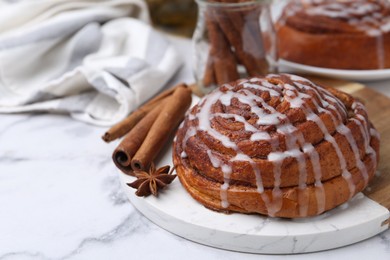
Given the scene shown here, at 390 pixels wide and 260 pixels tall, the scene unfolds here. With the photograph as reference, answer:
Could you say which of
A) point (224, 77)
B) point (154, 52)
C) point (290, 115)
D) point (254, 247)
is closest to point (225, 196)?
point (254, 247)

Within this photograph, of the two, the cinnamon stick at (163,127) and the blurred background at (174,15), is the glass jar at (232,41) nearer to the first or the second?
the cinnamon stick at (163,127)

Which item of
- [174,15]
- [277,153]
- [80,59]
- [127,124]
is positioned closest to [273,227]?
[277,153]

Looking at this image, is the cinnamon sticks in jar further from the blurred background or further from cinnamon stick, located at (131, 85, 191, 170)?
the blurred background

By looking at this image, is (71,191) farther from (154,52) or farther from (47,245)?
(154,52)

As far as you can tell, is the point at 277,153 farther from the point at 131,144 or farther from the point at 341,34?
the point at 341,34

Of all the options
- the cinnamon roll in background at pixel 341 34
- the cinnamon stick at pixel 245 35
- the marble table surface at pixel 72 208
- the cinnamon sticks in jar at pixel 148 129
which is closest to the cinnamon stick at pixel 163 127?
the cinnamon sticks in jar at pixel 148 129

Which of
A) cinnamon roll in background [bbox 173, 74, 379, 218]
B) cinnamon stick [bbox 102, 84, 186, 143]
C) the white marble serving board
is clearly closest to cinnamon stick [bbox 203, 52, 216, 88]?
cinnamon stick [bbox 102, 84, 186, 143]
